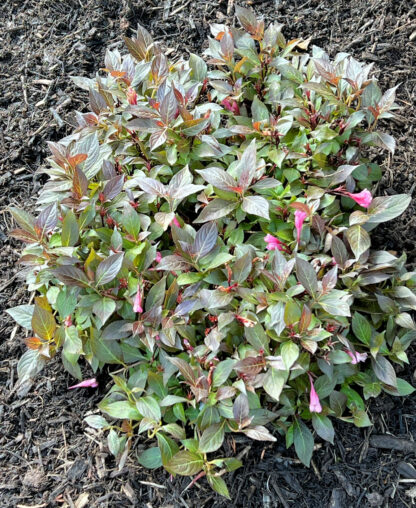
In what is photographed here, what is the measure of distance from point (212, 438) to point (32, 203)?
1.80 meters

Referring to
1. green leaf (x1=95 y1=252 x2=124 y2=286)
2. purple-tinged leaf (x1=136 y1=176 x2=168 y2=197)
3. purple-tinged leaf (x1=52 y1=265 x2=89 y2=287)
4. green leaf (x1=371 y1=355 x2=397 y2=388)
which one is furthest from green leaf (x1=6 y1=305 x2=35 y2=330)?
green leaf (x1=371 y1=355 x2=397 y2=388)

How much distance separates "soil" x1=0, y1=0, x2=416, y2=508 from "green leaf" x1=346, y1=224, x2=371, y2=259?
529 millimetres

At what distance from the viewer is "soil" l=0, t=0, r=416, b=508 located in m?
2.37

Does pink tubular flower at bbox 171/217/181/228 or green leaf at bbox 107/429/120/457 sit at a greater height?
pink tubular flower at bbox 171/217/181/228

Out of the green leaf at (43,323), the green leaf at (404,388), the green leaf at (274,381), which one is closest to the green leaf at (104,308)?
the green leaf at (43,323)

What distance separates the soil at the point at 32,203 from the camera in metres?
2.37

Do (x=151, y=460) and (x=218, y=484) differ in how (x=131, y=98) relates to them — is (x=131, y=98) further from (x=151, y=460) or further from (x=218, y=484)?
(x=218, y=484)

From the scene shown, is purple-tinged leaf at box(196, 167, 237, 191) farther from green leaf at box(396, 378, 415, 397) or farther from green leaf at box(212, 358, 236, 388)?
green leaf at box(396, 378, 415, 397)

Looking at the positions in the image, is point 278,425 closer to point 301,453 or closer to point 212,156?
point 301,453

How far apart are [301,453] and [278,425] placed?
0.15 metres

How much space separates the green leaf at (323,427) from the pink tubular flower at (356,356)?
0.93 feet

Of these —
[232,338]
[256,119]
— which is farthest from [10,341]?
[256,119]

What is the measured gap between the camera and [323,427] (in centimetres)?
227

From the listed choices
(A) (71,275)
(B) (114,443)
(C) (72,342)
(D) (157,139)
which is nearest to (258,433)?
(B) (114,443)
